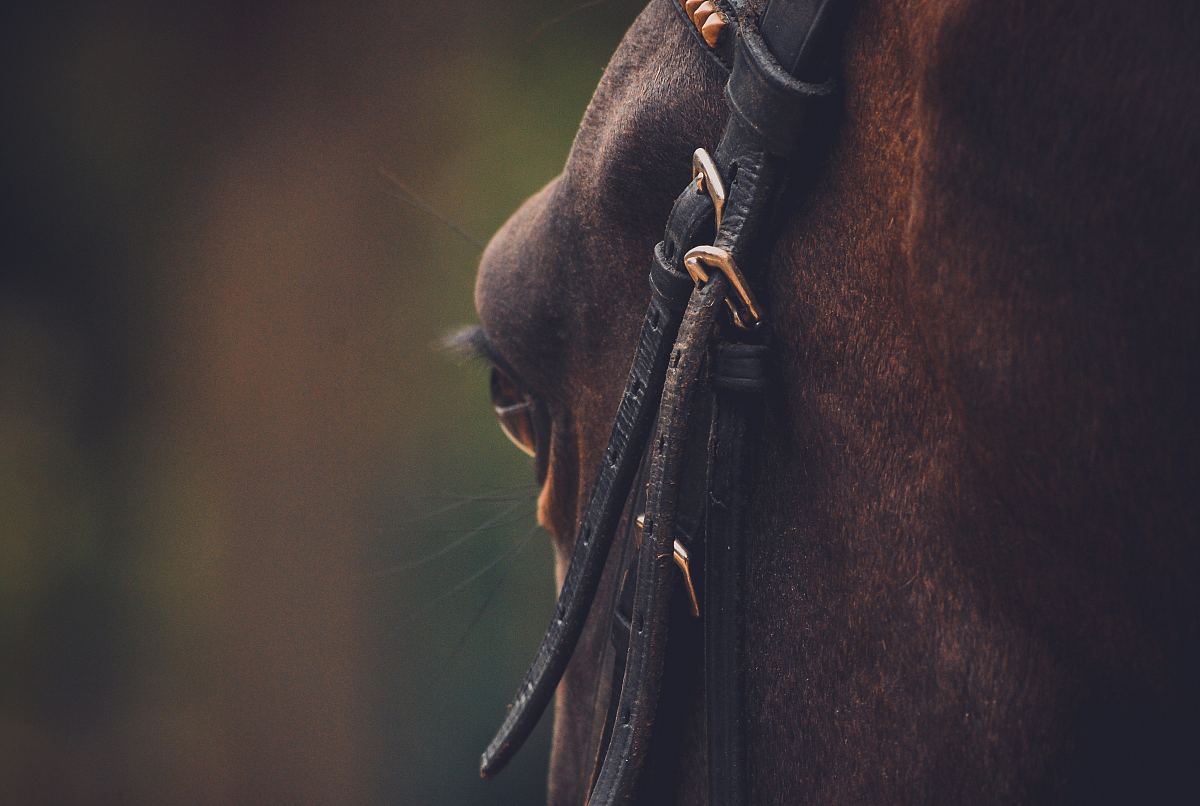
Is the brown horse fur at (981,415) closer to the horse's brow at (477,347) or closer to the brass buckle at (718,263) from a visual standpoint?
the brass buckle at (718,263)

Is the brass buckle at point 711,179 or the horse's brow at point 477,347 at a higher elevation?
the horse's brow at point 477,347

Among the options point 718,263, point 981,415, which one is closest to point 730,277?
point 718,263

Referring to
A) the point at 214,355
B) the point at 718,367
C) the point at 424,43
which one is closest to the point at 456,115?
the point at 424,43

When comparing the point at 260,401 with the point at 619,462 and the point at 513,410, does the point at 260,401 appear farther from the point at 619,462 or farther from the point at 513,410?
the point at 619,462

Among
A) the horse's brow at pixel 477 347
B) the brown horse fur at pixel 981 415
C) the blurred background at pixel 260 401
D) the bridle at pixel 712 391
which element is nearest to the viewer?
the brown horse fur at pixel 981 415

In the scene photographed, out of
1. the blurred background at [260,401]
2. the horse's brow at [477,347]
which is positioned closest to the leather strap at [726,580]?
the horse's brow at [477,347]
